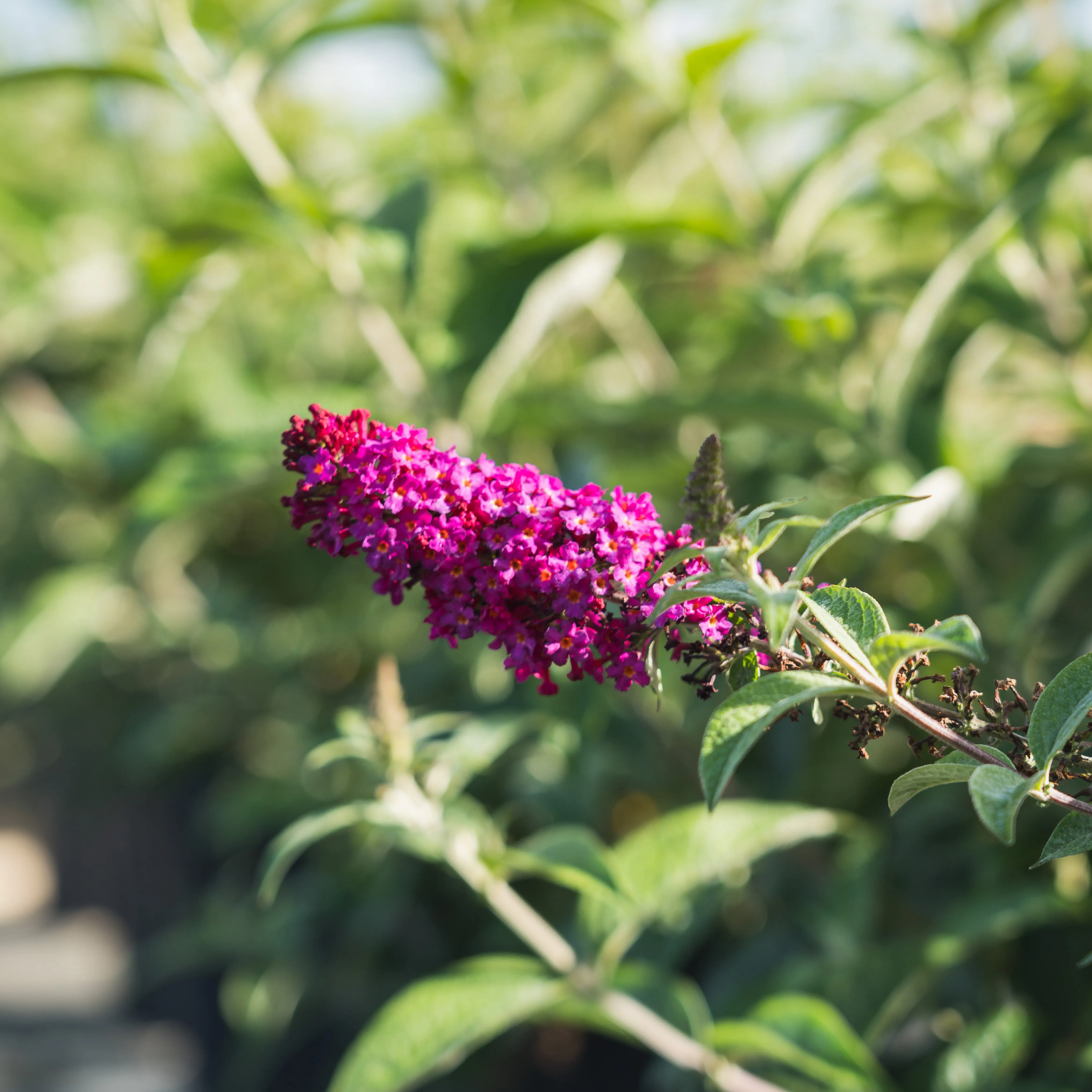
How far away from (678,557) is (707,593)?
0.03 m

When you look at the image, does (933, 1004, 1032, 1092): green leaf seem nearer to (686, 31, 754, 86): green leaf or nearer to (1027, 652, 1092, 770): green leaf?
(1027, 652, 1092, 770): green leaf

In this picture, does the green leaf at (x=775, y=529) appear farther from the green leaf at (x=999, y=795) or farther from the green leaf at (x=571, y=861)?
the green leaf at (x=571, y=861)

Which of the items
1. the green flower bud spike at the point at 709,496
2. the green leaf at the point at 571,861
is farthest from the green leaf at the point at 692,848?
the green flower bud spike at the point at 709,496

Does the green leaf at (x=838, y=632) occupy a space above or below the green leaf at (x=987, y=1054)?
above

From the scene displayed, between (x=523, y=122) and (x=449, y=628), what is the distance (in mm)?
1755

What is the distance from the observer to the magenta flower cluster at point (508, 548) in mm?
549

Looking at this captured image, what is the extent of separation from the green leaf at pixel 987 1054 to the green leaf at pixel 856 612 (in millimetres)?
689

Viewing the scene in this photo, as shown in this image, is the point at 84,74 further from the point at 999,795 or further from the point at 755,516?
the point at 999,795

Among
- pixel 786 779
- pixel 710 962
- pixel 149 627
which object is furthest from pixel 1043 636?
pixel 149 627

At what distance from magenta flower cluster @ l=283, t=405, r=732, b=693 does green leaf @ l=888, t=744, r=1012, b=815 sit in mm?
127

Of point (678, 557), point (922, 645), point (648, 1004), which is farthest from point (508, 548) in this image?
point (648, 1004)

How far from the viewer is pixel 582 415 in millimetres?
1229

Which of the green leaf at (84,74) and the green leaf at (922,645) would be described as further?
the green leaf at (84,74)

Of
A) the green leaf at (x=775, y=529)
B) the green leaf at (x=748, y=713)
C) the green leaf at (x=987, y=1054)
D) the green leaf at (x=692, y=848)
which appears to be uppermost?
the green leaf at (x=775, y=529)
